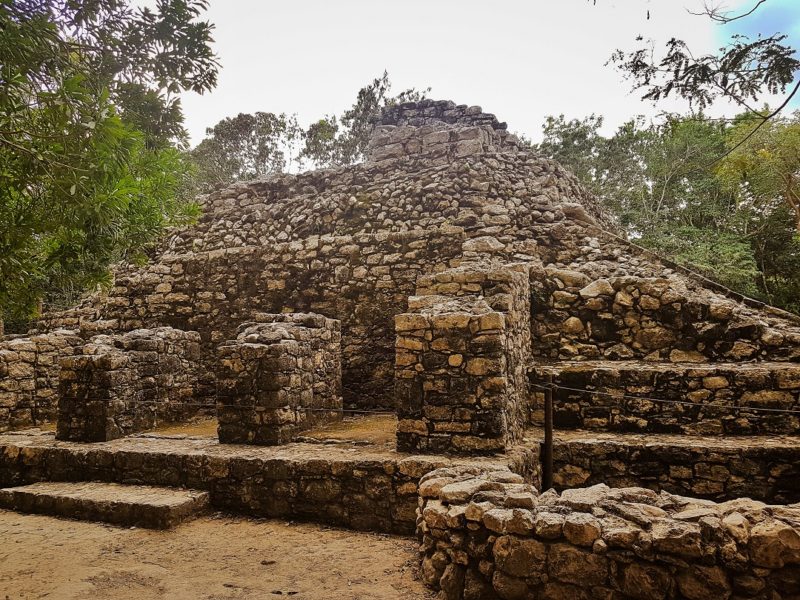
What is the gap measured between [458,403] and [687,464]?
2465 millimetres

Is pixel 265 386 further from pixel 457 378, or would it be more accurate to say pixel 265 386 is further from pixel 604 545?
pixel 604 545

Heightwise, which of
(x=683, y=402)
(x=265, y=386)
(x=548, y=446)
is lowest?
(x=548, y=446)

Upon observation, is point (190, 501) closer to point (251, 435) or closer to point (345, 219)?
point (251, 435)

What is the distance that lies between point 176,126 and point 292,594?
14.9 feet

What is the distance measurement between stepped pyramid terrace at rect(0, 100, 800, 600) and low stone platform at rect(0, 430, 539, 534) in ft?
0.08

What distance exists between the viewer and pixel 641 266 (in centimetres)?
812

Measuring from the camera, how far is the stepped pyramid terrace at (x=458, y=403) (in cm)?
314

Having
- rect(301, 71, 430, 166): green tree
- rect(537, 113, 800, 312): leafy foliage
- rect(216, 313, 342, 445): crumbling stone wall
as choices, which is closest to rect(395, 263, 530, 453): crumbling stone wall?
rect(216, 313, 342, 445): crumbling stone wall

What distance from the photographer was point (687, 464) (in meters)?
5.13

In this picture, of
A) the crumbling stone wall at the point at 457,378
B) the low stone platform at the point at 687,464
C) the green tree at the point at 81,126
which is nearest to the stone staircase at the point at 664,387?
the low stone platform at the point at 687,464

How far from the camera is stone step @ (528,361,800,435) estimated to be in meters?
5.45

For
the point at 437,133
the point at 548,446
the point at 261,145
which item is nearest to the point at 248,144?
the point at 261,145

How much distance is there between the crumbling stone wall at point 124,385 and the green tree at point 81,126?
2.02 meters

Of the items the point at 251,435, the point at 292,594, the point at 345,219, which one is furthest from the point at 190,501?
the point at 345,219
